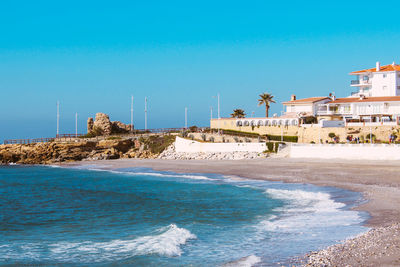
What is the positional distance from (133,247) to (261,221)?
616cm

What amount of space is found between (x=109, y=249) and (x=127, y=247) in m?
0.62

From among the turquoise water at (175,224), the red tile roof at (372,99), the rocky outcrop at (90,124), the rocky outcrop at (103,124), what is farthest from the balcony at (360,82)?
the rocky outcrop at (90,124)

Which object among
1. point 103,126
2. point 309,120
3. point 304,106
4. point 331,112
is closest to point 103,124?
point 103,126

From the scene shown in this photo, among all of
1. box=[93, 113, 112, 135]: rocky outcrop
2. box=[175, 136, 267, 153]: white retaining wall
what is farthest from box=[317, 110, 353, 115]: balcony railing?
box=[93, 113, 112, 135]: rocky outcrop

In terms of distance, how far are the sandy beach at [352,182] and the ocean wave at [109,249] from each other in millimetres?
5018

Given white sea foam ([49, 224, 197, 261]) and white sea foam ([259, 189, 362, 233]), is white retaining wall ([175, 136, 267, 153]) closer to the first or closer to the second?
white sea foam ([259, 189, 362, 233])

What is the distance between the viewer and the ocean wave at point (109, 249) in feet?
46.8

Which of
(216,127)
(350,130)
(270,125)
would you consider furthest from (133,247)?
(216,127)

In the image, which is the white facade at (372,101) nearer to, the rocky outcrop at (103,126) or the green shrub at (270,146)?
the green shrub at (270,146)

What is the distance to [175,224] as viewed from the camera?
19.1 metres

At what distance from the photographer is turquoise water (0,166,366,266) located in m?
14.1

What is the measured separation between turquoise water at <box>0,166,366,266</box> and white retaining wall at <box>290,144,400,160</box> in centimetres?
1355

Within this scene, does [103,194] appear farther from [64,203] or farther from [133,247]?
[133,247]

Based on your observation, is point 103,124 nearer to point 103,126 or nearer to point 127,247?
point 103,126
